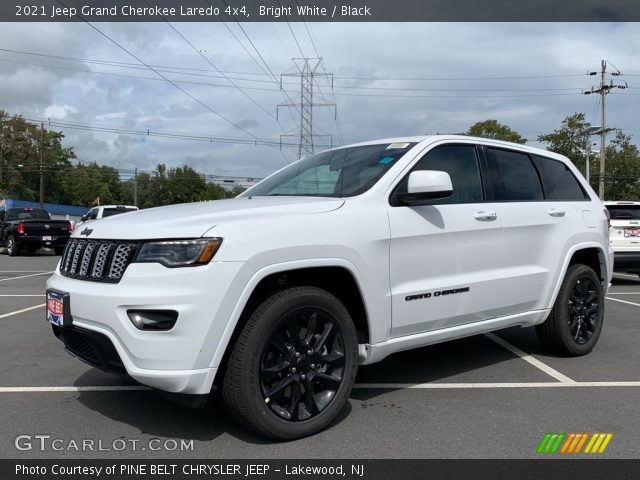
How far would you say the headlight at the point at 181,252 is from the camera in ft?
9.87

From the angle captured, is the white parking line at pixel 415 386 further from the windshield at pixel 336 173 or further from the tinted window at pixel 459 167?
the windshield at pixel 336 173

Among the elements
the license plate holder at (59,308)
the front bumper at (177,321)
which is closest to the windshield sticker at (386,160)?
the front bumper at (177,321)

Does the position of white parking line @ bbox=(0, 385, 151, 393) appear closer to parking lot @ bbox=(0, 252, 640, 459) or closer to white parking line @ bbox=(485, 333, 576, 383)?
parking lot @ bbox=(0, 252, 640, 459)

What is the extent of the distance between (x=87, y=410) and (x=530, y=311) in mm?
3497

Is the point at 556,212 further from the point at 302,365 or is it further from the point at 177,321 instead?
the point at 177,321

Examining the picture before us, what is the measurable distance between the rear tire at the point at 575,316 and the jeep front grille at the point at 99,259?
371 cm

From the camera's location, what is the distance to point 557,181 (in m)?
5.32

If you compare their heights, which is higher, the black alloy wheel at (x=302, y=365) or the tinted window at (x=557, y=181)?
the tinted window at (x=557, y=181)

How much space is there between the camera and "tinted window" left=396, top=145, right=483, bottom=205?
4230 mm

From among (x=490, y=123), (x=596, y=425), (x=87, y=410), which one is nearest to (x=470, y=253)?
(x=596, y=425)

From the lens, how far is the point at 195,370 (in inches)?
117

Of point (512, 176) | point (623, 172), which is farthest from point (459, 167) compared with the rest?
point (623, 172)

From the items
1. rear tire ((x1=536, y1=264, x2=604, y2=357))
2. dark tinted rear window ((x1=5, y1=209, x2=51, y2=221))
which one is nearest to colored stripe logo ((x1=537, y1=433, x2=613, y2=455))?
rear tire ((x1=536, y1=264, x2=604, y2=357))

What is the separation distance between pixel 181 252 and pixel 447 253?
1.91 m
